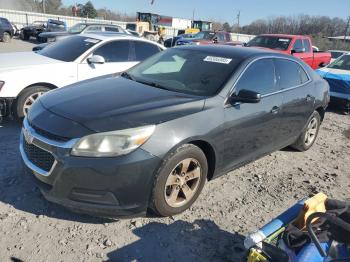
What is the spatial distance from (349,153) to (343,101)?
11.2 feet

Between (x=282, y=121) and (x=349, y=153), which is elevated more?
(x=282, y=121)

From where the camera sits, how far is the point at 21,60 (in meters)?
6.12

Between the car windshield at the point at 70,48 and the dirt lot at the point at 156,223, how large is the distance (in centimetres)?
217

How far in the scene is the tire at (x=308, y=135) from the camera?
5.63 meters

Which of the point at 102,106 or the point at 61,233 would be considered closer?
the point at 61,233

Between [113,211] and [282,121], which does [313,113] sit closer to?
[282,121]

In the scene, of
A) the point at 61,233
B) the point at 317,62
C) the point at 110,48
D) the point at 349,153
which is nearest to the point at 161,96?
the point at 61,233

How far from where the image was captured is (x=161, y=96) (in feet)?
12.4

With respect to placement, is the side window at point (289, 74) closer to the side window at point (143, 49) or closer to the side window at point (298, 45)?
the side window at point (143, 49)

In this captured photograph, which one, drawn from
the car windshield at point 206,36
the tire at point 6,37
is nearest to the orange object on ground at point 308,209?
the car windshield at point 206,36

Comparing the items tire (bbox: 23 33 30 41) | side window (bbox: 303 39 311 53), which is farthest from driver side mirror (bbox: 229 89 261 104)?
tire (bbox: 23 33 30 41)

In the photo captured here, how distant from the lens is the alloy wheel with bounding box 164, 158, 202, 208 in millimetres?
3445

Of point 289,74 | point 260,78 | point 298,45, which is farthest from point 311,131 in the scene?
point 298,45

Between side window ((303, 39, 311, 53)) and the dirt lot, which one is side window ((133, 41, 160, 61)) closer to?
the dirt lot
